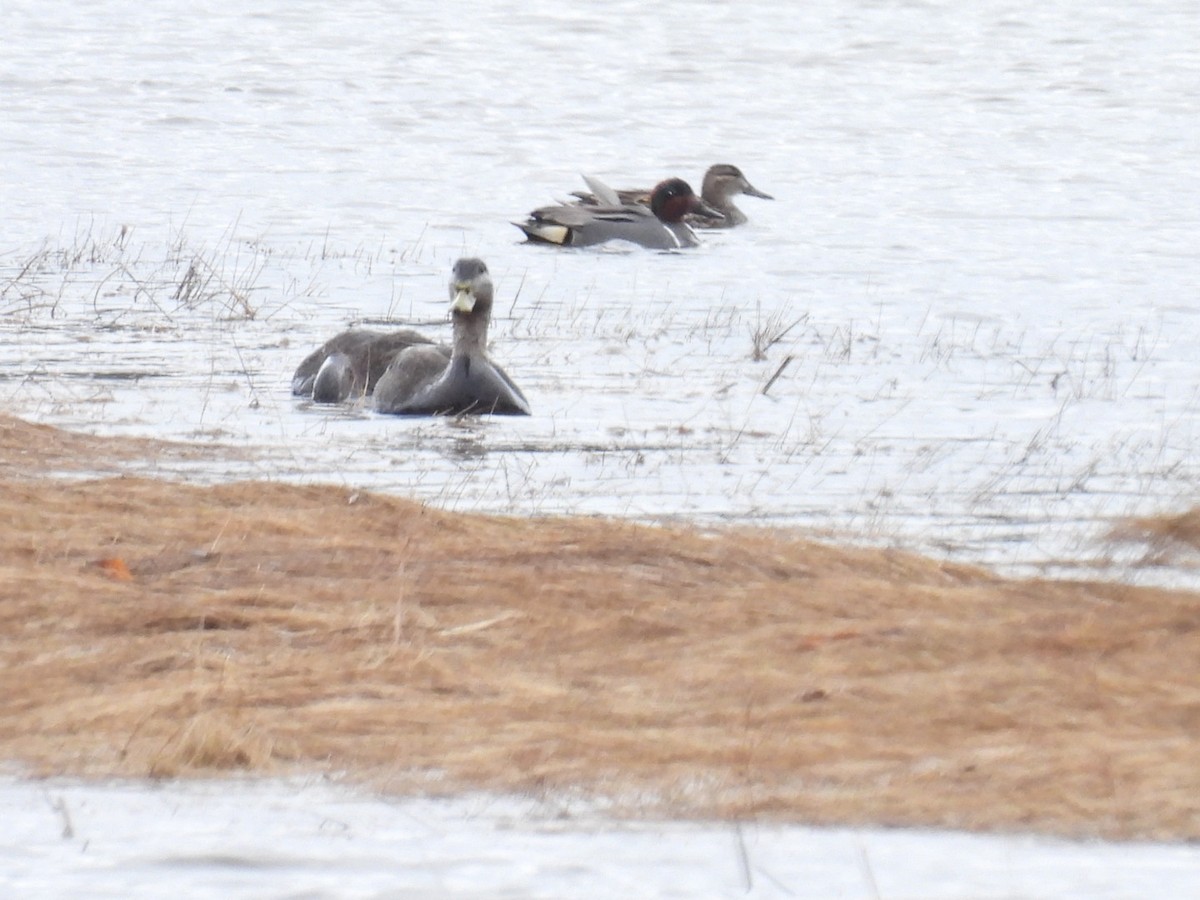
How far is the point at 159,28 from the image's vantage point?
4597 cm

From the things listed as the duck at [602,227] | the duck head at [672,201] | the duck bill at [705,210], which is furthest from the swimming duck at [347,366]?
the duck bill at [705,210]

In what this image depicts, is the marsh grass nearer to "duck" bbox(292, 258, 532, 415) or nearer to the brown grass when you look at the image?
"duck" bbox(292, 258, 532, 415)

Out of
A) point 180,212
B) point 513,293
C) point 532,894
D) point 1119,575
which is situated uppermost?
point 532,894

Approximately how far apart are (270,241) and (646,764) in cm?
1736

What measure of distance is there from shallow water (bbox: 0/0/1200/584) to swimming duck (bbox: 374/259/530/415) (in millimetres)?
357

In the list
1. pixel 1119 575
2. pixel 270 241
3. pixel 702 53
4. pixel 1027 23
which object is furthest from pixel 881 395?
pixel 1027 23

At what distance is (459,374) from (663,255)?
35.0 feet

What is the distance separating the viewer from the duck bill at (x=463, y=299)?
12548 millimetres

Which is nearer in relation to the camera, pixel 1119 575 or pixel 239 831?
pixel 239 831

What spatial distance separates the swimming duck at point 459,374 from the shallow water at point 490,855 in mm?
7465

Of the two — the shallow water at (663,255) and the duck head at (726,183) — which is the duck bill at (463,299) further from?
the duck head at (726,183)

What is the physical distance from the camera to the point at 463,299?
41.3 ft

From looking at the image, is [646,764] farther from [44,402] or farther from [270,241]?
[270,241]

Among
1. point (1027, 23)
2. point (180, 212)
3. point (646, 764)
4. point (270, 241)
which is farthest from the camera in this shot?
point (1027, 23)
